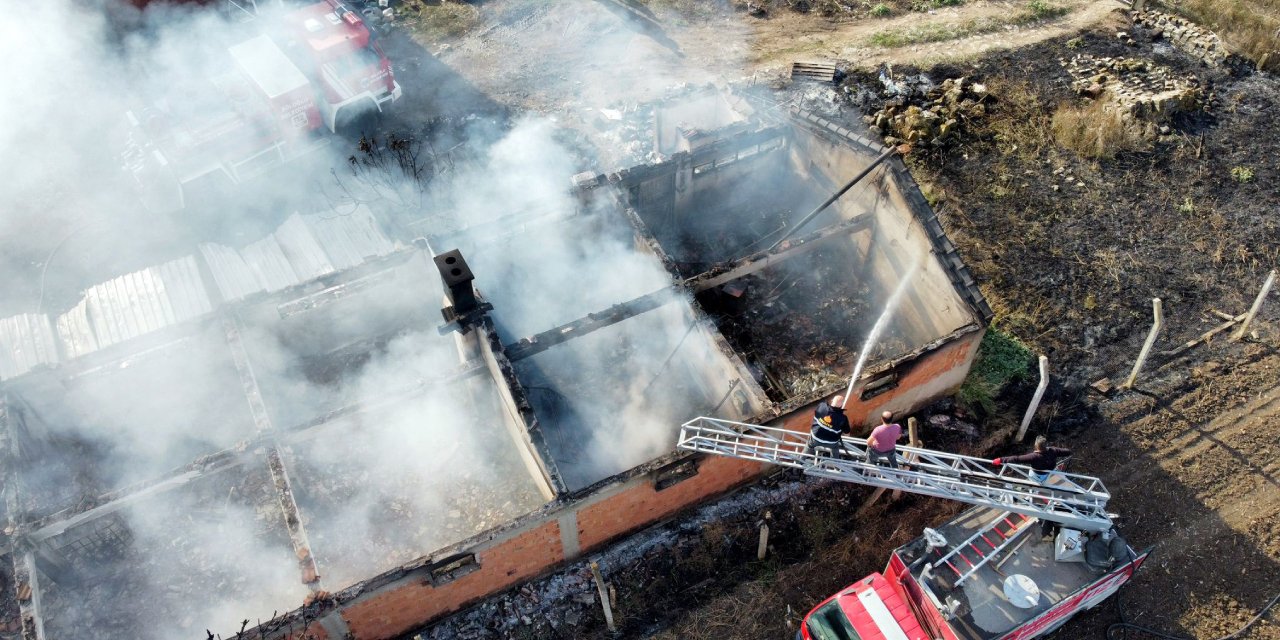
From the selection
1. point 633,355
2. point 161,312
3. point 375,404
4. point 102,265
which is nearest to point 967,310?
point 633,355

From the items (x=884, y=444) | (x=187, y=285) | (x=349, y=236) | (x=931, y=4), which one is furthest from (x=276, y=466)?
(x=931, y=4)

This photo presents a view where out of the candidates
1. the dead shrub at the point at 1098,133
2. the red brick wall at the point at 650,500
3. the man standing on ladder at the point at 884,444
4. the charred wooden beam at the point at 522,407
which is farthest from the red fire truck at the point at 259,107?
the dead shrub at the point at 1098,133

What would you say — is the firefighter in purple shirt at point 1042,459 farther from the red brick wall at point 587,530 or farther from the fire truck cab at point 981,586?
the red brick wall at point 587,530

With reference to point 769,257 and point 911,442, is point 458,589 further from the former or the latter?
point 769,257

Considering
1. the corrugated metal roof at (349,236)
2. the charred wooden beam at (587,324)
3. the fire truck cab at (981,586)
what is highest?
the corrugated metal roof at (349,236)

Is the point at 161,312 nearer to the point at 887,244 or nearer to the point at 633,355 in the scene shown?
the point at 633,355

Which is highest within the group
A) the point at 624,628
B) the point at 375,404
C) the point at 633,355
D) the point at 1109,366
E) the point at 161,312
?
the point at 161,312
